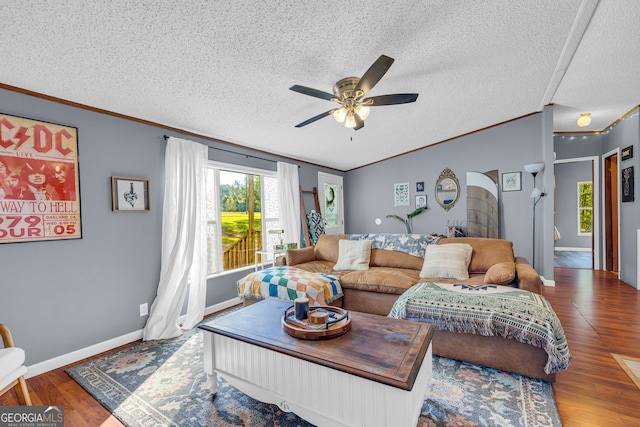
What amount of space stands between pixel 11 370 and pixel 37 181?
4.67ft

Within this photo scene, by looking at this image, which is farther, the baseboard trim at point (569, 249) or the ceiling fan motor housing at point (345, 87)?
the baseboard trim at point (569, 249)

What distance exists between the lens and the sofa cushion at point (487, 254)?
3.12 metres

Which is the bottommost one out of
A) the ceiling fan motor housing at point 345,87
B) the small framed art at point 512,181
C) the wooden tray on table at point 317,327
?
the wooden tray on table at point 317,327

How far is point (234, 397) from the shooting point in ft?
6.28

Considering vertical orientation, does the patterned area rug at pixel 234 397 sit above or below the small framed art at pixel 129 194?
below

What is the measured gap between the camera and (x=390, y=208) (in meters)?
6.16

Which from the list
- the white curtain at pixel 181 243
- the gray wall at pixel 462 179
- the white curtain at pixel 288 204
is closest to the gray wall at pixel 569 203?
the gray wall at pixel 462 179

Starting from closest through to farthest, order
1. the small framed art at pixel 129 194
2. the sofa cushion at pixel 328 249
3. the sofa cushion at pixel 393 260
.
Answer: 1. the small framed art at pixel 129 194
2. the sofa cushion at pixel 393 260
3. the sofa cushion at pixel 328 249

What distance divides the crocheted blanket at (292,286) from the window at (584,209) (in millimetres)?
7556

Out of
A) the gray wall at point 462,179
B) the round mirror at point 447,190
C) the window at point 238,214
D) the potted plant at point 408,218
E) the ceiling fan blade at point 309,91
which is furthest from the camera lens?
the potted plant at point 408,218

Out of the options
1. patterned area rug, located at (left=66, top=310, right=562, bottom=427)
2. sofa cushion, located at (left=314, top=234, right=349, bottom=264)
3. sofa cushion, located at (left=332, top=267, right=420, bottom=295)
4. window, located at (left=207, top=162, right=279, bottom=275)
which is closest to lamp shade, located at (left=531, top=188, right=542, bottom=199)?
sofa cushion, located at (left=332, top=267, right=420, bottom=295)

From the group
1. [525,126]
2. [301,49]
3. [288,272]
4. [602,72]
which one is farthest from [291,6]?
[525,126]

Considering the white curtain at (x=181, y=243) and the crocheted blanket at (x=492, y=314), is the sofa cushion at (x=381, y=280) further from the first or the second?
the white curtain at (x=181, y=243)

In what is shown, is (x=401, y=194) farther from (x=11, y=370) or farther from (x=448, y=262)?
(x=11, y=370)
